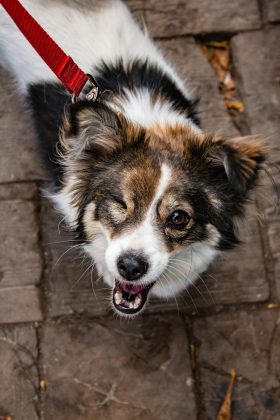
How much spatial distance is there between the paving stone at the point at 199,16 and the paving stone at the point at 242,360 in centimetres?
221

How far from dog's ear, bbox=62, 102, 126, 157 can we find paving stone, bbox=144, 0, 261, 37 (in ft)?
5.94

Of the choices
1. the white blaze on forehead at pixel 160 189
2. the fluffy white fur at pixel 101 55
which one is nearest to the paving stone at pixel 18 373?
the fluffy white fur at pixel 101 55

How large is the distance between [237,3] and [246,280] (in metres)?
2.20

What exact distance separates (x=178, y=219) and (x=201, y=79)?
72.8 inches

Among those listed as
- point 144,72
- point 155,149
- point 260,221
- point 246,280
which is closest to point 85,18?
point 144,72

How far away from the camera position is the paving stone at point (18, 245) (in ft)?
12.7

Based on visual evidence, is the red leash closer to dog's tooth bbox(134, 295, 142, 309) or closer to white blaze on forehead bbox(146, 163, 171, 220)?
white blaze on forehead bbox(146, 163, 171, 220)

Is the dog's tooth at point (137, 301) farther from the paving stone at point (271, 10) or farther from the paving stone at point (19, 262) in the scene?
the paving stone at point (271, 10)

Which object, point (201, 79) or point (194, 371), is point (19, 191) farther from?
point (194, 371)

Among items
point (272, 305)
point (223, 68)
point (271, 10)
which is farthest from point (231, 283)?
point (271, 10)

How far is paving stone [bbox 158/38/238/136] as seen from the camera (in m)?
4.22

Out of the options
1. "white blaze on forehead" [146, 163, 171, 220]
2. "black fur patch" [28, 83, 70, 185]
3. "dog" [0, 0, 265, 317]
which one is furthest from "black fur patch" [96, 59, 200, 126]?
"white blaze on forehead" [146, 163, 171, 220]

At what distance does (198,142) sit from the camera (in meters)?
2.86

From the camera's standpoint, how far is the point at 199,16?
4.41m
